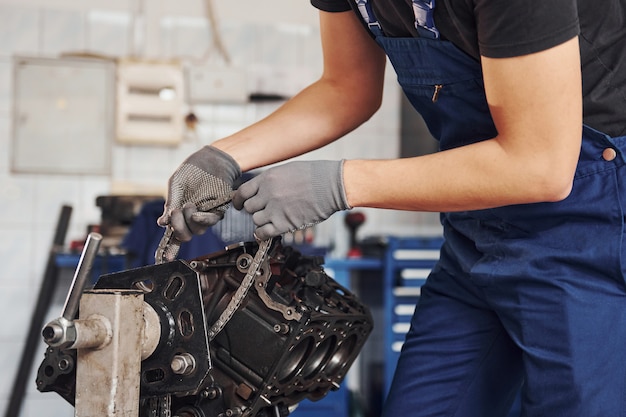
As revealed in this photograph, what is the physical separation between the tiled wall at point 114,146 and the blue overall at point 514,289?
2.51 meters

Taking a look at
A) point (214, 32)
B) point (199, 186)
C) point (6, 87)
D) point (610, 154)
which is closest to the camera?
point (610, 154)

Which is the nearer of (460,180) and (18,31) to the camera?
(460,180)

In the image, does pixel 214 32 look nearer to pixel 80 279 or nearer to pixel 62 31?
pixel 62 31

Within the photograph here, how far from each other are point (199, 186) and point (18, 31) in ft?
9.25

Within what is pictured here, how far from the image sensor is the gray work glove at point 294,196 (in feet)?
3.39

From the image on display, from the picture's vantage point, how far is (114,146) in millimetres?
3672

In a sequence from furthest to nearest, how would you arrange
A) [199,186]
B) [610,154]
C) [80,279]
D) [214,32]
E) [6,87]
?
[214,32]
[6,87]
[199,186]
[610,154]
[80,279]

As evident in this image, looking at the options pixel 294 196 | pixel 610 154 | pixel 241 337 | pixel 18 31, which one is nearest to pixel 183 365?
pixel 241 337

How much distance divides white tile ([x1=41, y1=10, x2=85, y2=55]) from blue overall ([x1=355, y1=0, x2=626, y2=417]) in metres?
2.87

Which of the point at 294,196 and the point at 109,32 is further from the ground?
the point at 109,32

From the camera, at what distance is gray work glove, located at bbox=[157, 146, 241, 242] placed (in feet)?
3.80

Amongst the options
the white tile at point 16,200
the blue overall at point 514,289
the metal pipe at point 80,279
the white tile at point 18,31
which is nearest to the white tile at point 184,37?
the white tile at point 18,31

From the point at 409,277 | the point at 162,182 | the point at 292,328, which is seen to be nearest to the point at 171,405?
the point at 292,328

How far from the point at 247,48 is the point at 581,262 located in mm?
3030
